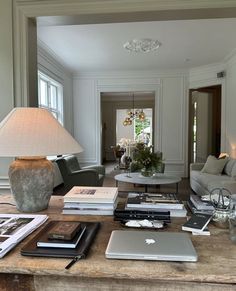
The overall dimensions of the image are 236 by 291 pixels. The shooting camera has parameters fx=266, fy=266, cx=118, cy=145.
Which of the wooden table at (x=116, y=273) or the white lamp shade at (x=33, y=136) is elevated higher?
the white lamp shade at (x=33, y=136)

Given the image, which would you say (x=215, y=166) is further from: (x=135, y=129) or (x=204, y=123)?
(x=135, y=129)

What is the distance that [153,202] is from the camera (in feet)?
4.37

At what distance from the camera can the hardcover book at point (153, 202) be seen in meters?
1.30

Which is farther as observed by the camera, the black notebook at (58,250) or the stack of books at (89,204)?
the stack of books at (89,204)

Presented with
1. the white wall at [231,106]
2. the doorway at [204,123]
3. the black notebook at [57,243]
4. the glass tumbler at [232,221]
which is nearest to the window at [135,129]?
the doorway at [204,123]

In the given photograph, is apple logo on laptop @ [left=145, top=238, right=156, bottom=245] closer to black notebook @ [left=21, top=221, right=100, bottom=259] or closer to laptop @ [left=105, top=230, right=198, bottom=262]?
laptop @ [left=105, top=230, right=198, bottom=262]

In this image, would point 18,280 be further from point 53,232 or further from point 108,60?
point 108,60

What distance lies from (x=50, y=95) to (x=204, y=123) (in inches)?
158

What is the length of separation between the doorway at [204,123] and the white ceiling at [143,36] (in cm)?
104

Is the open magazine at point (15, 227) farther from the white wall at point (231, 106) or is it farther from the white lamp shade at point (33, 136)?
the white wall at point (231, 106)

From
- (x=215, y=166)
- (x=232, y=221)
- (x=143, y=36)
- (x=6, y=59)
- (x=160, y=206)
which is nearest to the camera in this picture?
(x=232, y=221)

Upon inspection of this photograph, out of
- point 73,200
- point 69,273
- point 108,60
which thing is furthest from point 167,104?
point 69,273

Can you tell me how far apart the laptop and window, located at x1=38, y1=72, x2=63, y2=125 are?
15.6 ft

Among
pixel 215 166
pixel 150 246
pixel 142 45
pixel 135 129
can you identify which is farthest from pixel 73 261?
pixel 135 129
